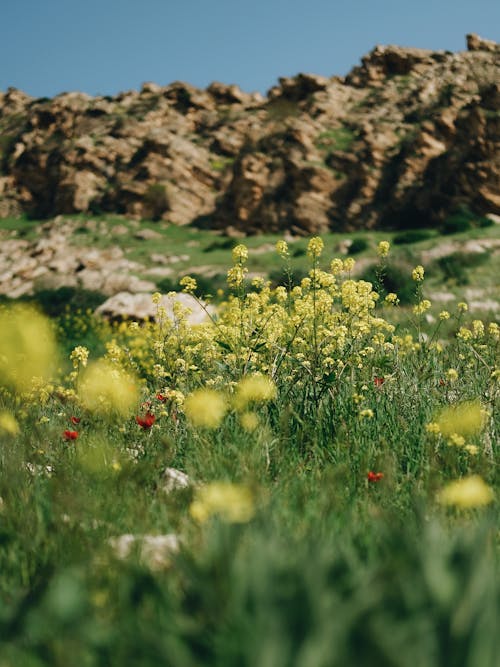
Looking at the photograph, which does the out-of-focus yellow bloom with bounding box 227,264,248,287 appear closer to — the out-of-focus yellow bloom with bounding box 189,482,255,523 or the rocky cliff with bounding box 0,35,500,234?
the out-of-focus yellow bloom with bounding box 189,482,255,523

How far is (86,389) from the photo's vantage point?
3992 millimetres

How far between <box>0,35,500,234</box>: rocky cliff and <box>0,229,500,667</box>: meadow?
32489 mm

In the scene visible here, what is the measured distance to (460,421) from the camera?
296 centimetres

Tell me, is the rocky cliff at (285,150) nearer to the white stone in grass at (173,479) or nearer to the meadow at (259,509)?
the meadow at (259,509)

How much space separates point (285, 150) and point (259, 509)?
45.6m

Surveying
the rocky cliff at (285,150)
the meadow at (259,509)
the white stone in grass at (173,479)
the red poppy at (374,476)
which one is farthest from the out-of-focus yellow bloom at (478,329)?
the rocky cliff at (285,150)

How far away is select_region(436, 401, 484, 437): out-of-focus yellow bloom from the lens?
2918mm

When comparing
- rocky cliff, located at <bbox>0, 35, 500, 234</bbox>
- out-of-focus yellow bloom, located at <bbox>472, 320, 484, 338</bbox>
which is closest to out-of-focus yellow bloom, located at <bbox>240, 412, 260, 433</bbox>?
out-of-focus yellow bloom, located at <bbox>472, 320, 484, 338</bbox>

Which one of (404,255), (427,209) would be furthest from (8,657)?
(427,209)

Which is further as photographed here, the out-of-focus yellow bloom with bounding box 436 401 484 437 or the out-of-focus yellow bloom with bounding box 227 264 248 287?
the out-of-focus yellow bloom with bounding box 227 264 248 287

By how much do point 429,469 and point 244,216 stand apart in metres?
43.6

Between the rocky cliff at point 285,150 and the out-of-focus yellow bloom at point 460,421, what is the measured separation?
3328 centimetres

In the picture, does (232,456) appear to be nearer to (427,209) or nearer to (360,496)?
(360,496)

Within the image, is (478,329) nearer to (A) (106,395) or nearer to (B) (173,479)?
(A) (106,395)
